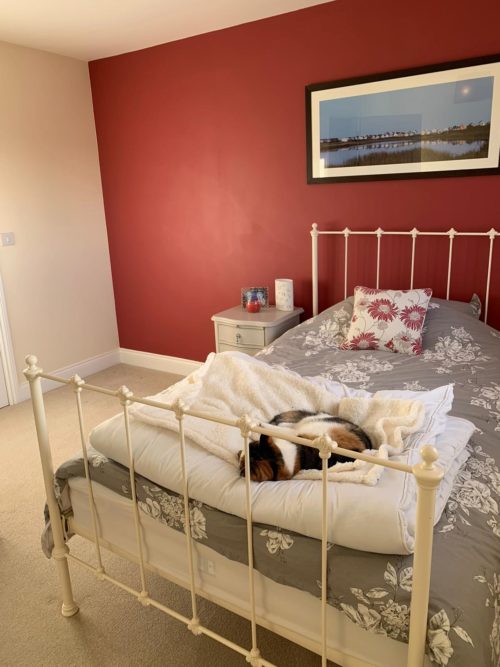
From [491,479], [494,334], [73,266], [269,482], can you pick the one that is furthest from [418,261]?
[73,266]

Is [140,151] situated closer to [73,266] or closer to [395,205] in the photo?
[73,266]

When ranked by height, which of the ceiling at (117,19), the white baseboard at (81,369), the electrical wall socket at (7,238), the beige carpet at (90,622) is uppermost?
the ceiling at (117,19)

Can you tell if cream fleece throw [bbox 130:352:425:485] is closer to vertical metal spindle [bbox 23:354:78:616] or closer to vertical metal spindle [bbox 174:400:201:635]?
vertical metal spindle [bbox 174:400:201:635]

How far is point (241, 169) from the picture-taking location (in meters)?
3.53

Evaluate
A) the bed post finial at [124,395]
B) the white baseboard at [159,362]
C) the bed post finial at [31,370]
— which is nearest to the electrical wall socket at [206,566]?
the bed post finial at [124,395]

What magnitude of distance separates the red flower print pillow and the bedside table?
22.8 inches

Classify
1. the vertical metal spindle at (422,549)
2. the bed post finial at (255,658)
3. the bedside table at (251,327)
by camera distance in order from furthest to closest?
1. the bedside table at (251,327)
2. the bed post finial at (255,658)
3. the vertical metal spindle at (422,549)

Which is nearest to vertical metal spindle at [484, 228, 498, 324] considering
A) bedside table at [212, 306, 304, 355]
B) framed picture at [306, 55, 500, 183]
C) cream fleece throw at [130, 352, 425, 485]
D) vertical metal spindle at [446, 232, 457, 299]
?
vertical metal spindle at [446, 232, 457, 299]

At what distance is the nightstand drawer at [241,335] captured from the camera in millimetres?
3186

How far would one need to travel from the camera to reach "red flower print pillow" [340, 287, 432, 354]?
2.59 metres

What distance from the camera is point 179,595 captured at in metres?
1.93

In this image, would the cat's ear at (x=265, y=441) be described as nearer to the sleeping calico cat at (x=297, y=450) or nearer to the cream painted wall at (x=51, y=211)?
the sleeping calico cat at (x=297, y=450)

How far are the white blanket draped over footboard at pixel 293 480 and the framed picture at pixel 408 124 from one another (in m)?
1.57

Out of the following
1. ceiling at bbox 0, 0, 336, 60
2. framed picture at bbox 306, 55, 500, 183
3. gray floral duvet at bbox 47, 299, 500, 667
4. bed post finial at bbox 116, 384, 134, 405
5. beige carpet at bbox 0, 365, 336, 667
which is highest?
ceiling at bbox 0, 0, 336, 60
